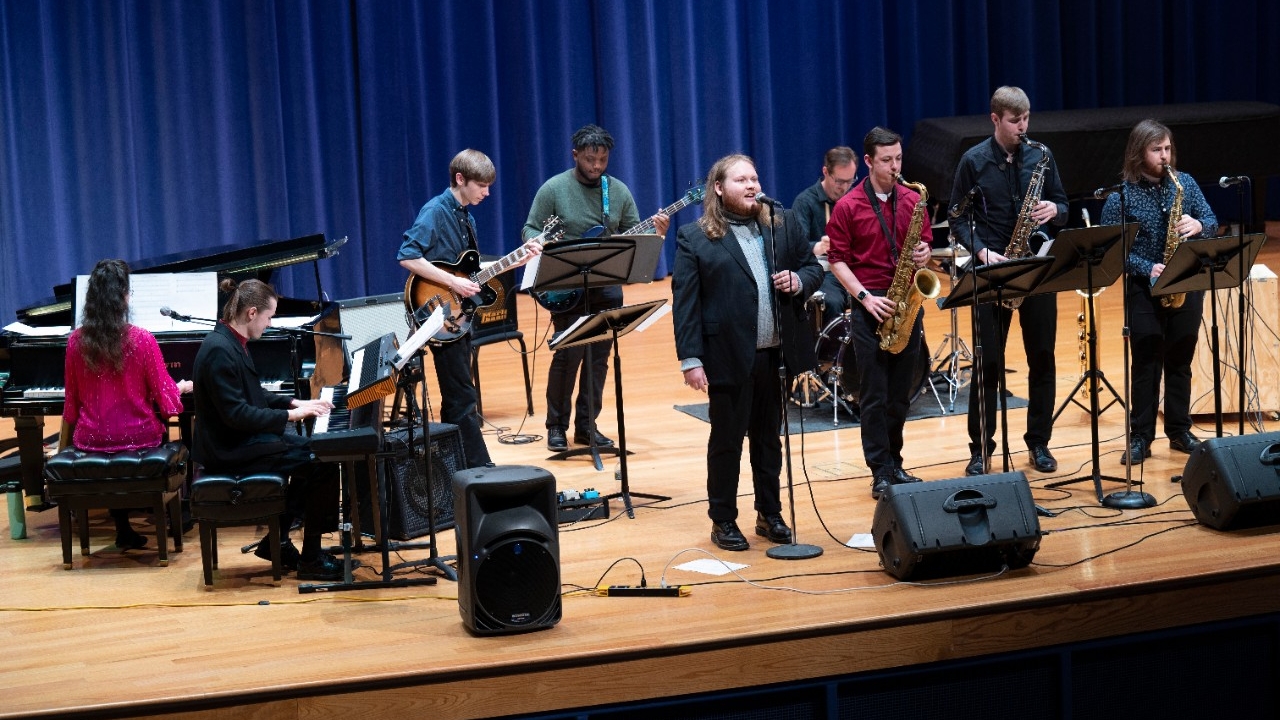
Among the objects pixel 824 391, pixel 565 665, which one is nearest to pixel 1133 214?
pixel 824 391

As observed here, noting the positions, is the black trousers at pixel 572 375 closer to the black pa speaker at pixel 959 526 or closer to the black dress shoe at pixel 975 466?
the black dress shoe at pixel 975 466

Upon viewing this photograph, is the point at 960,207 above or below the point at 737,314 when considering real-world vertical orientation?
above

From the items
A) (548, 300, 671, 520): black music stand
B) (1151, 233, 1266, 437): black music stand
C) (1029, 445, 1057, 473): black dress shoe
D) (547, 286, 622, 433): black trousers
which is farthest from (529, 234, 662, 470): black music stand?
(1151, 233, 1266, 437): black music stand

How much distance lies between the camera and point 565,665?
4.41 meters

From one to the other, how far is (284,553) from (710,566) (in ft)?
5.92

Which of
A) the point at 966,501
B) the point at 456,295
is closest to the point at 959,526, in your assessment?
the point at 966,501

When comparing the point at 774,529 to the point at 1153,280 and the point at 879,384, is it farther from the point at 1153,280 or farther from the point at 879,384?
the point at 1153,280

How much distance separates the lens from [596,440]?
24.3 feet

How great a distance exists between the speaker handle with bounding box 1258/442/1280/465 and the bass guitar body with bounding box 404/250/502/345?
11.6 ft

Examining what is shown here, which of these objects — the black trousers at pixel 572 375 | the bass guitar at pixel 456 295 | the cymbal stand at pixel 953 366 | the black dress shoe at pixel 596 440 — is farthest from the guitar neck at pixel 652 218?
the cymbal stand at pixel 953 366

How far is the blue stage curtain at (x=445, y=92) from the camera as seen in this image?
11.2m

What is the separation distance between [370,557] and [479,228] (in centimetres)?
705

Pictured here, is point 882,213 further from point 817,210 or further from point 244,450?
point 244,450

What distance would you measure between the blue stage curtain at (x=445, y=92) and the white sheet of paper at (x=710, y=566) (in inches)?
289
